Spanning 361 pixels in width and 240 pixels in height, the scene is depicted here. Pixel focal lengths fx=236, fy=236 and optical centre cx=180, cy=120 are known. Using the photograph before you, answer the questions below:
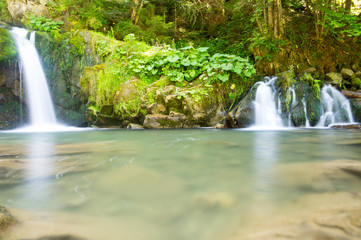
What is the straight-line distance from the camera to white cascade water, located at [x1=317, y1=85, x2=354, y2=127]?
6.73m

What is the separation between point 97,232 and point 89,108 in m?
7.25

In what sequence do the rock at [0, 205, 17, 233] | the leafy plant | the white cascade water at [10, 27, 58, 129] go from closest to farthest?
the rock at [0, 205, 17, 233]
the white cascade water at [10, 27, 58, 129]
the leafy plant

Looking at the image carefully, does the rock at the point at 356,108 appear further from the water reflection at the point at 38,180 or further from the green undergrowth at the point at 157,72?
the water reflection at the point at 38,180

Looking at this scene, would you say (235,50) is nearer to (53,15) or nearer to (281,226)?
(53,15)

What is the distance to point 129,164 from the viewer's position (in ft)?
7.93

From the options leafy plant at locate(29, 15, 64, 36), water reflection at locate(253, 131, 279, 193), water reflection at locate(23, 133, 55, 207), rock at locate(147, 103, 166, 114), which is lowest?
water reflection at locate(253, 131, 279, 193)

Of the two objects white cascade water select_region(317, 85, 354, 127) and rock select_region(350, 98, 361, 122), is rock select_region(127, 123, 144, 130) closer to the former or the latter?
white cascade water select_region(317, 85, 354, 127)

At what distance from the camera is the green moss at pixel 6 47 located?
748cm

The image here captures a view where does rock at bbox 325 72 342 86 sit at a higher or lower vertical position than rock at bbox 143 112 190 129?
higher

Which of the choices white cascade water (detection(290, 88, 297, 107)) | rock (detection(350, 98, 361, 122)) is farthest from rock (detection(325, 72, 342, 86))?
white cascade water (detection(290, 88, 297, 107))

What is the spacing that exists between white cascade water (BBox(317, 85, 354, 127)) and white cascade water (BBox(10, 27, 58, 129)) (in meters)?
8.68

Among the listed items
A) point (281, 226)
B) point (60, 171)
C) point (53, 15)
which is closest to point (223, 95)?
point (60, 171)

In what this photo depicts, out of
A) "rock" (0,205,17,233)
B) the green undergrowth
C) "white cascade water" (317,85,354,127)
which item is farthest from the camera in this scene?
the green undergrowth

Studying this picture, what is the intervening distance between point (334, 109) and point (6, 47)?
1029cm
